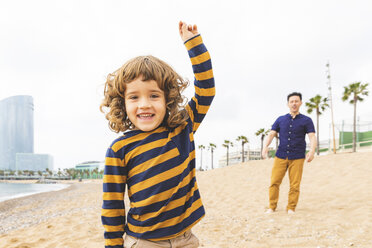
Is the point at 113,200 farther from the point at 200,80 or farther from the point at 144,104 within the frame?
the point at 200,80

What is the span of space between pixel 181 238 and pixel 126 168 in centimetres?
49

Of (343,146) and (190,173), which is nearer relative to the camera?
(190,173)

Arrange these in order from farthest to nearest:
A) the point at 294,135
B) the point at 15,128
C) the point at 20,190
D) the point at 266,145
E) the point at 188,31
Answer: the point at 15,128
the point at 20,190
the point at 266,145
the point at 294,135
the point at 188,31

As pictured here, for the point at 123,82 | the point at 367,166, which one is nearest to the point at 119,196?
the point at 123,82

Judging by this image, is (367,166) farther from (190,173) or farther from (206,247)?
(190,173)

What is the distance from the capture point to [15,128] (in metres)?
169

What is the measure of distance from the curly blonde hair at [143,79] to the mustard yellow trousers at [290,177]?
387cm

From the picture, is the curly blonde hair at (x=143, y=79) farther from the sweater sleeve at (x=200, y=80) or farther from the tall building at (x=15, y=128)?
the tall building at (x=15, y=128)

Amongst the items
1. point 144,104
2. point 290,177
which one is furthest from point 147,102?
point 290,177

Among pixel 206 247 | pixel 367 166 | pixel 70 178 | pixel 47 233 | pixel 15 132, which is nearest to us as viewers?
pixel 206 247

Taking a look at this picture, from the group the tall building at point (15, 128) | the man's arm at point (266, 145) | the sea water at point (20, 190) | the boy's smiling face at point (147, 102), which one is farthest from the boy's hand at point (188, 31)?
the tall building at point (15, 128)

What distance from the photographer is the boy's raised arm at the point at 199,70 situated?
157 cm

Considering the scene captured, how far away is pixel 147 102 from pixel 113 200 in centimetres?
56

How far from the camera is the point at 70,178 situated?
118750 millimetres
